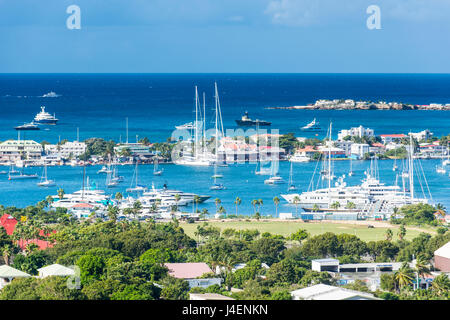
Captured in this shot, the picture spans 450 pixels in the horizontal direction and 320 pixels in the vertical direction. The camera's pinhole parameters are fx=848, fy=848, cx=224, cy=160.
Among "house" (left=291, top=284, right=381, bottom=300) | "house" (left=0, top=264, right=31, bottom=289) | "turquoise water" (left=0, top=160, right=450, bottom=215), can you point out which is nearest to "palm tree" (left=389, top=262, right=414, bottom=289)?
"house" (left=291, top=284, right=381, bottom=300)

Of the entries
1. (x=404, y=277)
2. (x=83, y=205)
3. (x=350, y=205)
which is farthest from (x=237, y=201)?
(x=404, y=277)

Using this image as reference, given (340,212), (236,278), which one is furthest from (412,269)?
(340,212)

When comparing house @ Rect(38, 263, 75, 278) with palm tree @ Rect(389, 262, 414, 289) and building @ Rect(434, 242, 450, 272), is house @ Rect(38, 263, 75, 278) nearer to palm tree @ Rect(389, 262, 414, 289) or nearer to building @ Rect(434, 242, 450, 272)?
palm tree @ Rect(389, 262, 414, 289)

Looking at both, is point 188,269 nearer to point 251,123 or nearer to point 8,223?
point 8,223

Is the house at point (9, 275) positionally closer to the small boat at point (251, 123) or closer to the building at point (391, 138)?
the building at point (391, 138)

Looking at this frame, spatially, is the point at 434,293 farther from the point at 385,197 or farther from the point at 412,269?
the point at 385,197
